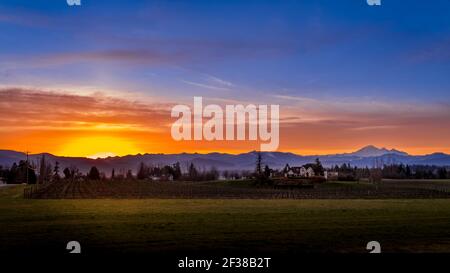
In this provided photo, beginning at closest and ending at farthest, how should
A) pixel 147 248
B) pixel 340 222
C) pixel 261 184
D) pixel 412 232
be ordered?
pixel 147 248 < pixel 412 232 < pixel 340 222 < pixel 261 184

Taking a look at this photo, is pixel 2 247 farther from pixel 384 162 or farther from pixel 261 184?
pixel 384 162

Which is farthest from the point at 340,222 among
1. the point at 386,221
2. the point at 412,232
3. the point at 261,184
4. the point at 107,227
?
the point at 261,184

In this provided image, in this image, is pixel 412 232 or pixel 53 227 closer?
pixel 412 232

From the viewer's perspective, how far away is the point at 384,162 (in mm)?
177375

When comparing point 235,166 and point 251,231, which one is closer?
point 251,231

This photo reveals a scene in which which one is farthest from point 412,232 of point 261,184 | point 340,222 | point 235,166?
point 235,166

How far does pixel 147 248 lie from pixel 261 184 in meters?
85.9
